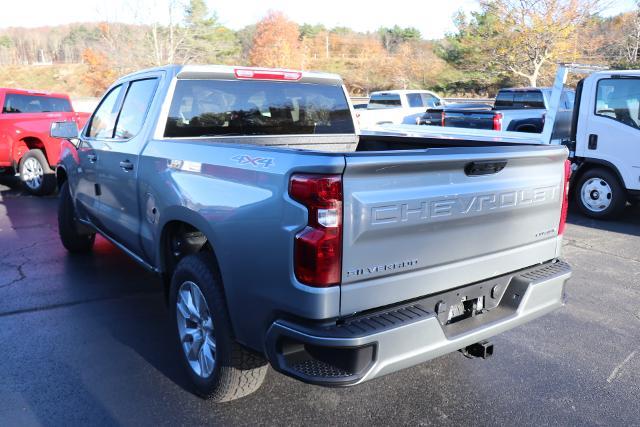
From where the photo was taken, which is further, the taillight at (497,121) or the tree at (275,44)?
the tree at (275,44)

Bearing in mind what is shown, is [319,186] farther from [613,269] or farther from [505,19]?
[505,19]

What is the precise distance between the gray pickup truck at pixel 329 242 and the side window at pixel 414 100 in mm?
14963

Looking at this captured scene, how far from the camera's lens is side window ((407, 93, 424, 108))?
60.5ft

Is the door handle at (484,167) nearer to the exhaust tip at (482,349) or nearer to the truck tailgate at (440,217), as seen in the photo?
the truck tailgate at (440,217)

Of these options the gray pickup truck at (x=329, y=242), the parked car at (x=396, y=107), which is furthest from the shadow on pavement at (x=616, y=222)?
the parked car at (x=396, y=107)

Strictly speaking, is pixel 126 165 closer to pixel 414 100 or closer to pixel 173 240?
pixel 173 240

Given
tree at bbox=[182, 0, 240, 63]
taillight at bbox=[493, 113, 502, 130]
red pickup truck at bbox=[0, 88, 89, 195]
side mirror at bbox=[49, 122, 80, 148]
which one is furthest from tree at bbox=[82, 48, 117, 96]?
side mirror at bbox=[49, 122, 80, 148]

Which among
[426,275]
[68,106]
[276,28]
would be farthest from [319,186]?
[276,28]

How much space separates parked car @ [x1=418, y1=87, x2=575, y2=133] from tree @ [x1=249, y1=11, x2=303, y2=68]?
29.5 m

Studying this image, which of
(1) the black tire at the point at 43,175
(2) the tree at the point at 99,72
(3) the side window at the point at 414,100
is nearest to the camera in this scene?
(1) the black tire at the point at 43,175

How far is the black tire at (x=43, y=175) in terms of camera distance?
9.73 meters

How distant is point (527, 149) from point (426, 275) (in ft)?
3.30

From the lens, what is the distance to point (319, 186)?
2230 millimetres

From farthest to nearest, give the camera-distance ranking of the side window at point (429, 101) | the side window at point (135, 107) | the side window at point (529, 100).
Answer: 1. the side window at point (429, 101)
2. the side window at point (529, 100)
3. the side window at point (135, 107)
